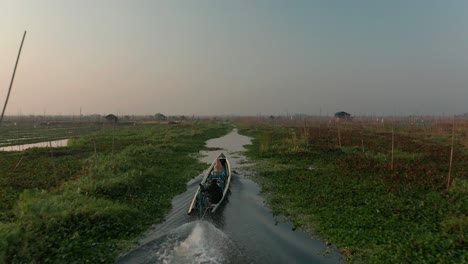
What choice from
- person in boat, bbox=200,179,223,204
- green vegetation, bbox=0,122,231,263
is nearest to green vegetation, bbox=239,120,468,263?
person in boat, bbox=200,179,223,204

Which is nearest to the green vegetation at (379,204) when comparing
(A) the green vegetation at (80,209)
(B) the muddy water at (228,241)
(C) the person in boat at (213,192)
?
(B) the muddy water at (228,241)

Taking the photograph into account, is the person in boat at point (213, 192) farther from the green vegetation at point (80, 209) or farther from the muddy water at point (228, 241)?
the green vegetation at point (80, 209)

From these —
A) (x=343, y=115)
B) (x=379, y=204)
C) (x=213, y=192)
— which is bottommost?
(x=379, y=204)

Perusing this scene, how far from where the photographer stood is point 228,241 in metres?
8.30

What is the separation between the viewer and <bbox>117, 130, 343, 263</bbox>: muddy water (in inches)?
285

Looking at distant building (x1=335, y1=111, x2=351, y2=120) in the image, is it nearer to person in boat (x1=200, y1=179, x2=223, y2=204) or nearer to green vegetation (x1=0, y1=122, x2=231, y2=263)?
green vegetation (x1=0, y1=122, x2=231, y2=263)

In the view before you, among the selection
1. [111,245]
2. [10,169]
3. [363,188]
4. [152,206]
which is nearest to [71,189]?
[152,206]

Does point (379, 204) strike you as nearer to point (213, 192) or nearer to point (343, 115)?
point (213, 192)

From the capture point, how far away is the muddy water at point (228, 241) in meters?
7.25

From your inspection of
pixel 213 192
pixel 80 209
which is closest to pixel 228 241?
pixel 213 192

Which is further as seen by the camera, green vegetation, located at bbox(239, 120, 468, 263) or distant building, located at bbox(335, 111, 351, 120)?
distant building, located at bbox(335, 111, 351, 120)

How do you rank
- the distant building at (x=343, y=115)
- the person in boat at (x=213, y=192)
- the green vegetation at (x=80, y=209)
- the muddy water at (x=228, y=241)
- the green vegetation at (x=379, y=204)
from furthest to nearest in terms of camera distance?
the distant building at (x=343, y=115) < the person in boat at (x=213, y=192) < the muddy water at (x=228, y=241) < the green vegetation at (x=379, y=204) < the green vegetation at (x=80, y=209)

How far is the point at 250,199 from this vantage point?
41.8 ft

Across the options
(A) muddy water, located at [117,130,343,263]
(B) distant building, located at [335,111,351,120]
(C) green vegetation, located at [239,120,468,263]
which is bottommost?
(A) muddy water, located at [117,130,343,263]
